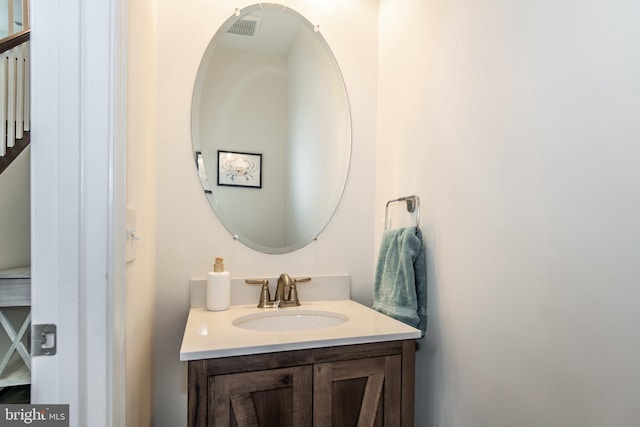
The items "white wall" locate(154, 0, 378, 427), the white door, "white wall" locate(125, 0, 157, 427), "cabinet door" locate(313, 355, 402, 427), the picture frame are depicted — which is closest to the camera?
the white door

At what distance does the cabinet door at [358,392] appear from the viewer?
99 centimetres

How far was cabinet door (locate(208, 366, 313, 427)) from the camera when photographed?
91cm

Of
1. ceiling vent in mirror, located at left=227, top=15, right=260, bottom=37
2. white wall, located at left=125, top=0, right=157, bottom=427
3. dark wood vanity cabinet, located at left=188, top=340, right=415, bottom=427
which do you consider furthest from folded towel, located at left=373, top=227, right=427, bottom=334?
ceiling vent in mirror, located at left=227, top=15, right=260, bottom=37

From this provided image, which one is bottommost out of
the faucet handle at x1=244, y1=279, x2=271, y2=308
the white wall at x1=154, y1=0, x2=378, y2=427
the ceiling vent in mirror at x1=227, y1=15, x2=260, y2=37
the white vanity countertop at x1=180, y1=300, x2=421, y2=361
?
the white vanity countertop at x1=180, y1=300, x2=421, y2=361

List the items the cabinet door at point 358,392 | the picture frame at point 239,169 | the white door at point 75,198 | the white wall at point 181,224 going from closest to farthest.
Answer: the white door at point 75,198 → the cabinet door at point 358,392 → the white wall at point 181,224 → the picture frame at point 239,169

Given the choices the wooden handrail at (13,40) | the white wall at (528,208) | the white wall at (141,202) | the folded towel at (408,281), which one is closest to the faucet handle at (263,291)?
the white wall at (141,202)

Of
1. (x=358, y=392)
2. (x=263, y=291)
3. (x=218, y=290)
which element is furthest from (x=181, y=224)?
(x=358, y=392)

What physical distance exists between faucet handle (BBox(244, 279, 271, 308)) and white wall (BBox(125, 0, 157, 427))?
373 mm

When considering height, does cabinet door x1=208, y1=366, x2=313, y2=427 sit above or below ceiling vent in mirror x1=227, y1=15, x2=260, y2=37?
below

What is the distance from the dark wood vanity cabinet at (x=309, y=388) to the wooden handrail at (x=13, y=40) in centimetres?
85

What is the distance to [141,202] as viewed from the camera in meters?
1.03

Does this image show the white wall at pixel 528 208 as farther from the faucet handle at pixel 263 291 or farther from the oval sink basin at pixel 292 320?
the faucet handle at pixel 263 291

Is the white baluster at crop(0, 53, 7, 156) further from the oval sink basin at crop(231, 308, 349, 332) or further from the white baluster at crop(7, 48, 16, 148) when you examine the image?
the oval sink basin at crop(231, 308, 349, 332)

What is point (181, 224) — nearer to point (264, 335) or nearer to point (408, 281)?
point (264, 335)
